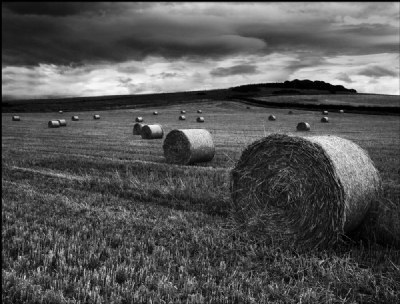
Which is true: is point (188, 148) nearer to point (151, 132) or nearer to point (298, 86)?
point (151, 132)

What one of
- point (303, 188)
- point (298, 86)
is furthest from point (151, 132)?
point (298, 86)

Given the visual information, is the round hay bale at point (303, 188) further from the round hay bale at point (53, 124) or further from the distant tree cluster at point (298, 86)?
the distant tree cluster at point (298, 86)

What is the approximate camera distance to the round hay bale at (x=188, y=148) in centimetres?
1529

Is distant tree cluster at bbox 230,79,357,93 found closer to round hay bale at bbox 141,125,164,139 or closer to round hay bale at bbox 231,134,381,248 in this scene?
round hay bale at bbox 141,125,164,139

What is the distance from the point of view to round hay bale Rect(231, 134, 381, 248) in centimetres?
632

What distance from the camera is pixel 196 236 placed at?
6.51 metres

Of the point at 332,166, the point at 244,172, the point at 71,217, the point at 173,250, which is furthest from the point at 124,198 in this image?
the point at 332,166

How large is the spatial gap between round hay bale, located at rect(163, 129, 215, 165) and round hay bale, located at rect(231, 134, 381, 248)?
750 cm

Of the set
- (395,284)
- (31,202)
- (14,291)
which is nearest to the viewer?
(14,291)

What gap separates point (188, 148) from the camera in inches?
602

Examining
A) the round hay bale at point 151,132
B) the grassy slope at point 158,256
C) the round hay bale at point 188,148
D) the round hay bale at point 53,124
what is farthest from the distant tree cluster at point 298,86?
the grassy slope at point 158,256

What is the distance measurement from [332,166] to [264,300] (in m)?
2.70

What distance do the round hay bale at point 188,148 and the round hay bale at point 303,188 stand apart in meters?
7.50

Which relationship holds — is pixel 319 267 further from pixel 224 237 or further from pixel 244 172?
pixel 244 172
